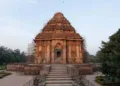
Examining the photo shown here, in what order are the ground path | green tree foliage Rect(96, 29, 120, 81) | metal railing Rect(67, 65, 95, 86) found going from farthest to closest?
the ground path → metal railing Rect(67, 65, 95, 86) → green tree foliage Rect(96, 29, 120, 81)

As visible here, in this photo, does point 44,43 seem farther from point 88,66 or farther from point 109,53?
point 109,53

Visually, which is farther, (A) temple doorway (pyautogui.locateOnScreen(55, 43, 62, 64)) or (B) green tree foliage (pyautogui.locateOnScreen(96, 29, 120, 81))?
(A) temple doorway (pyautogui.locateOnScreen(55, 43, 62, 64))

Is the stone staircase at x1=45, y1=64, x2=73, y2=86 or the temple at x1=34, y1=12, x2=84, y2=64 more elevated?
the temple at x1=34, y1=12, x2=84, y2=64

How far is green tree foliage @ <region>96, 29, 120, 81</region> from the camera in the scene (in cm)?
1641

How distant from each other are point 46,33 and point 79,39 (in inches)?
198

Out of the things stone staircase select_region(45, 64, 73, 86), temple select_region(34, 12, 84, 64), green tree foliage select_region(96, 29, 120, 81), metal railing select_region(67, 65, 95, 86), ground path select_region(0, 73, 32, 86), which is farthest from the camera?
temple select_region(34, 12, 84, 64)

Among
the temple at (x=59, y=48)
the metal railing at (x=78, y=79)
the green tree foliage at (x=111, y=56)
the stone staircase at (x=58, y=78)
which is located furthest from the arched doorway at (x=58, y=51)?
the green tree foliage at (x=111, y=56)

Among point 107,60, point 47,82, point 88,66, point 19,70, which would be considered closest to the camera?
point 107,60

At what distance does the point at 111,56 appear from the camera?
16750mm

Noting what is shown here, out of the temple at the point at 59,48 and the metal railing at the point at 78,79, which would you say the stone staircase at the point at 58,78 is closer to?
the metal railing at the point at 78,79

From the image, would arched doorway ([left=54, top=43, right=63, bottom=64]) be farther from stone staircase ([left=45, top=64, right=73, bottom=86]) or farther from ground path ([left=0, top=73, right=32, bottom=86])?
ground path ([left=0, top=73, right=32, bottom=86])

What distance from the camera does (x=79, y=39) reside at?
32344 mm

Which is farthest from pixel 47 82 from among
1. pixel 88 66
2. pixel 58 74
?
pixel 88 66

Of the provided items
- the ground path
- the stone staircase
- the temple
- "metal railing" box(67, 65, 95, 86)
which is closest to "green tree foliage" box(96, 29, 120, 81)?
"metal railing" box(67, 65, 95, 86)
